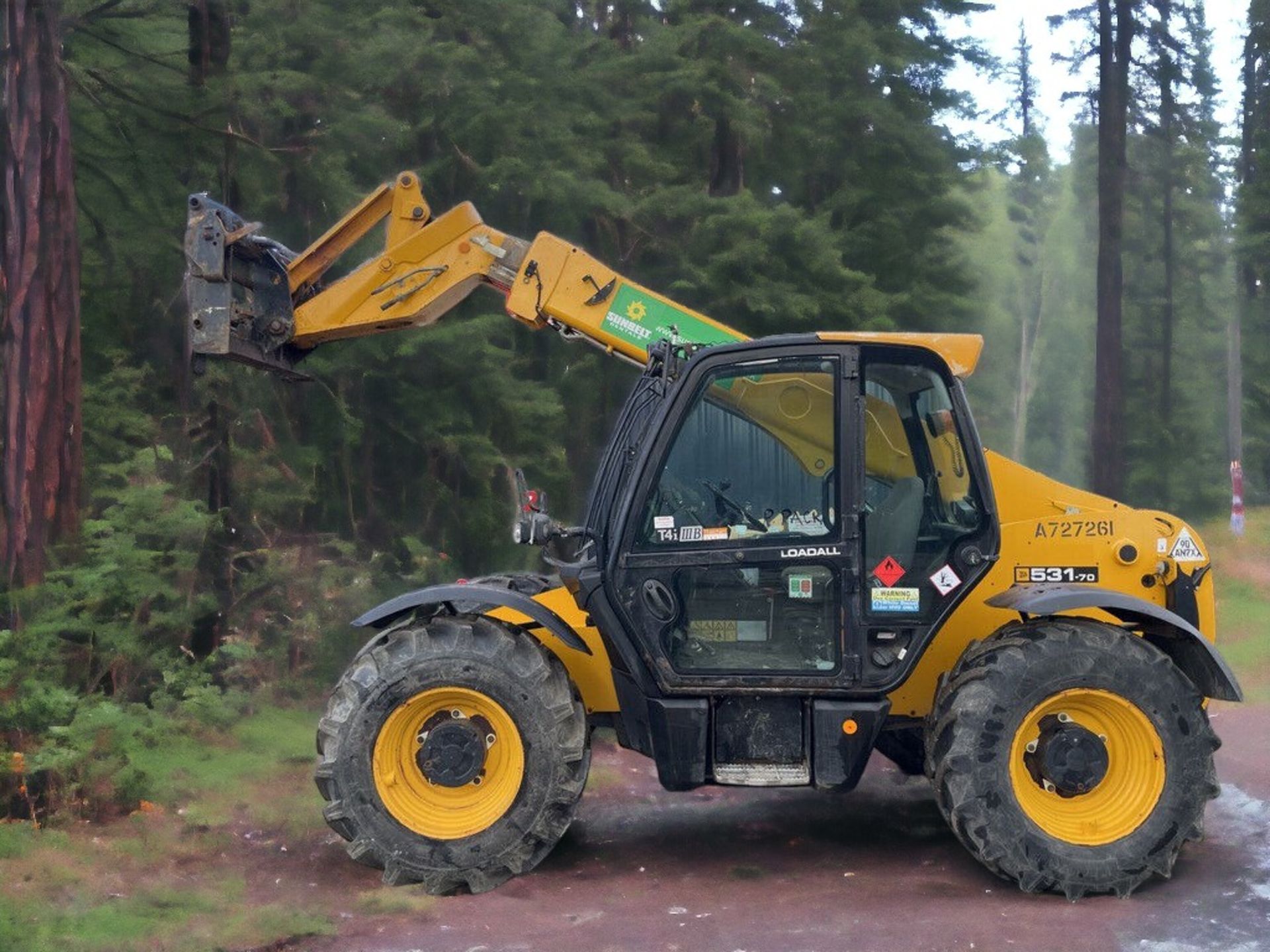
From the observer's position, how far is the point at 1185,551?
7043 mm

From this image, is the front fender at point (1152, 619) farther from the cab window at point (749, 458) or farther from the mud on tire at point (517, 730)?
the mud on tire at point (517, 730)

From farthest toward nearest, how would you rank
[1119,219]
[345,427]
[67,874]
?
[1119,219] → [345,427] → [67,874]

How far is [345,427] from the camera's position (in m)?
13.1

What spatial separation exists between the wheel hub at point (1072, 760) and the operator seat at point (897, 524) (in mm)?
1054

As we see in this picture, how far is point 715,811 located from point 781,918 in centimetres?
203

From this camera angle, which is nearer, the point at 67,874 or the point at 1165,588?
the point at 67,874

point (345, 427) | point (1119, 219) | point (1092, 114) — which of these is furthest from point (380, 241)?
point (1092, 114)

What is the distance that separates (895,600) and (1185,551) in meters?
1.67

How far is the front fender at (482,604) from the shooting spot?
6805mm

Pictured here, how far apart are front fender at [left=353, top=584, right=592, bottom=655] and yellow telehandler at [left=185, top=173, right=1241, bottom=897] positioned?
0.02 metres

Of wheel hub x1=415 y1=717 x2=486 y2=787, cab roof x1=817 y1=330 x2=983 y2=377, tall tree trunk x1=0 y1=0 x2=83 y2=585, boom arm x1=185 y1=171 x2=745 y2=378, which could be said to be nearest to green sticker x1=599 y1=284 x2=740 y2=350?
boom arm x1=185 y1=171 x2=745 y2=378

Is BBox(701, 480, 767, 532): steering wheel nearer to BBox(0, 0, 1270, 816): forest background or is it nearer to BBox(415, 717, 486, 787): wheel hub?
BBox(415, 717, 486, 787): wheel hub

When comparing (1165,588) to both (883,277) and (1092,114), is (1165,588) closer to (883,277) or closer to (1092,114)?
(883,277)

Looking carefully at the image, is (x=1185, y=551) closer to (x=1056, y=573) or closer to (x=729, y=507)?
(x=1056, y=573)
